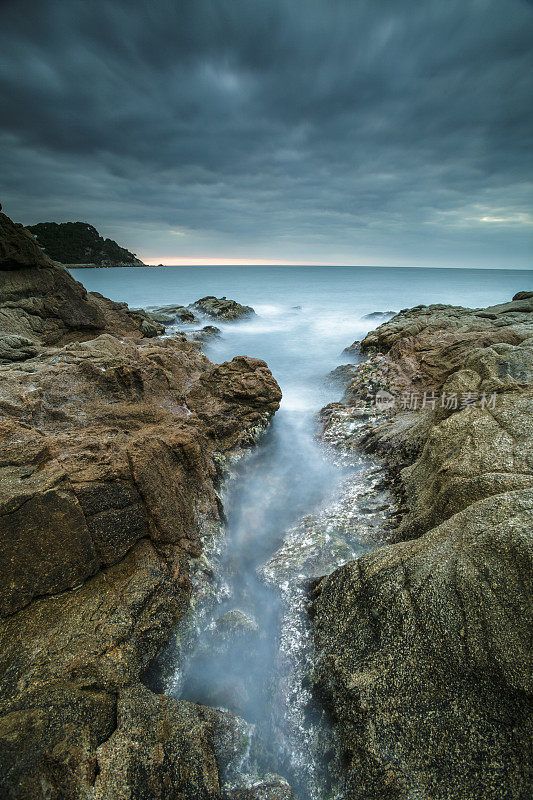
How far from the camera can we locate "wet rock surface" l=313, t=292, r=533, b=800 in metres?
2.37

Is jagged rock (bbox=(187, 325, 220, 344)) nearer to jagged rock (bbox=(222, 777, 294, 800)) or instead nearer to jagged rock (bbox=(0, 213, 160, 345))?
jagged rock (bbox=(0, 213, 160, 345))

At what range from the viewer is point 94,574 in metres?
3.52

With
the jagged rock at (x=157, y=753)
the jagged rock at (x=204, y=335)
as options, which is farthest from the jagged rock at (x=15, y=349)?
the jagged rock at (x=204, y=335)

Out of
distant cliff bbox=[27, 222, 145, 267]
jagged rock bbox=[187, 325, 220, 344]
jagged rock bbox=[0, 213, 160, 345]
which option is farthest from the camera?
distant cliff bbox=[27, 222, 145, 267]

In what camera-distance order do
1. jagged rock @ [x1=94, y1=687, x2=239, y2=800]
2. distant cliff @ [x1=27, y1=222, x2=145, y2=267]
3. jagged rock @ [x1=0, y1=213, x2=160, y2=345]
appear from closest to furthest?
jagged rock @ [x1=94, y1=687, x2=239, y2=800]
jagged rock @ [x1=0, y1=213, x2=160, y2=345]
distant cliff @ [x1=27, y1=222, x2=145, y2=267]

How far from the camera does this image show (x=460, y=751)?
7.81 feet

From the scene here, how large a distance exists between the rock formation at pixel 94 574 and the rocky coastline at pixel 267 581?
0.05 feet

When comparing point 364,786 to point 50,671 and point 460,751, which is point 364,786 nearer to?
point 460,751

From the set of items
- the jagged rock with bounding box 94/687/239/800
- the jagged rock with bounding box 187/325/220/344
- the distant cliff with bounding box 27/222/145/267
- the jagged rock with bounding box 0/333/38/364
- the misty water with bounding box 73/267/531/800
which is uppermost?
the distant cliff with bounding box 27/222/145/267

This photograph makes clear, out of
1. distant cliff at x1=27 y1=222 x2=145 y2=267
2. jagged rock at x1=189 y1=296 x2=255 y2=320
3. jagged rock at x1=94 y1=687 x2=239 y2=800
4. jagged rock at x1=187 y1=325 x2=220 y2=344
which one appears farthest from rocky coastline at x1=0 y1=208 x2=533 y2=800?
distant cliff at x1=27 y1=222 x2=145 y2=267

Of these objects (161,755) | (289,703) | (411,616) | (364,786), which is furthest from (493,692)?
(161,755)

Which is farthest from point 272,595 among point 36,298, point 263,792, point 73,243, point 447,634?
point 73,243

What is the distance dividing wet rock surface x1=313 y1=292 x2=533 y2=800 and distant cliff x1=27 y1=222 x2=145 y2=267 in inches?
4508

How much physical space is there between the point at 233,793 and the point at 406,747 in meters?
1.47
